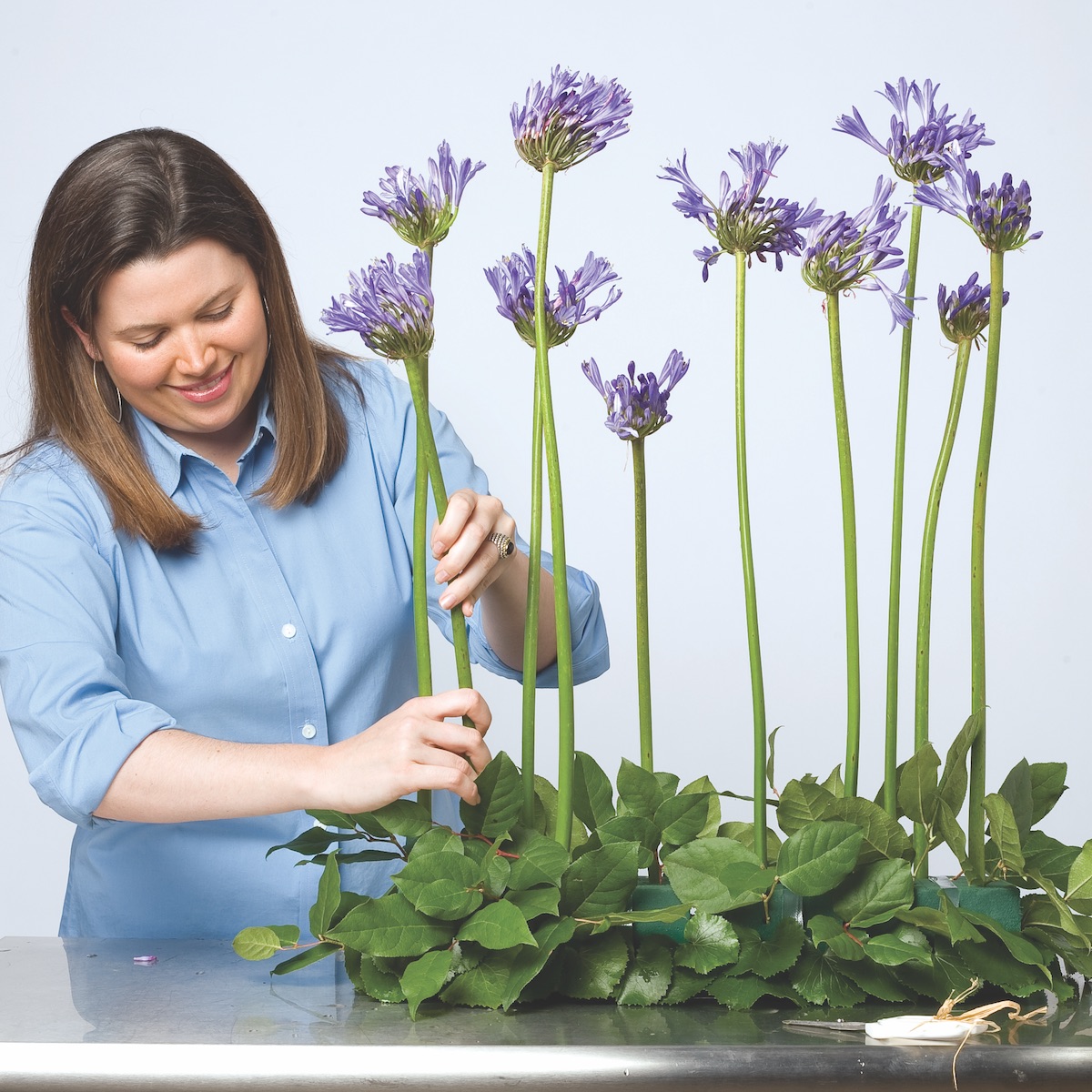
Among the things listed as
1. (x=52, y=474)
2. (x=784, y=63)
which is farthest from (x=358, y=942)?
(x=784, y=63)

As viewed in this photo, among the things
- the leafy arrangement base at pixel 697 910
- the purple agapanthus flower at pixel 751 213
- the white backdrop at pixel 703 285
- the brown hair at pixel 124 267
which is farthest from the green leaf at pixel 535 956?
the white backdrop at pixel 703 285

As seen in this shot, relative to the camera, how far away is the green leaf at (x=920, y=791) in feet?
2.33

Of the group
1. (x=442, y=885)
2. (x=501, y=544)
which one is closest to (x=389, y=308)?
(x=501, y=544)

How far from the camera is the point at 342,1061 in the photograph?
62 centimetres

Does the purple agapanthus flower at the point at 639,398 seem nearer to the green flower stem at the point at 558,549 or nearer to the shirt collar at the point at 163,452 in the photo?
the green flower stem at the point at 558,549

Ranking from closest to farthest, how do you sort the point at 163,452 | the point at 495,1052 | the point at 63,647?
the point at 495,1052 → the point at 63,647 → the point at 163,452

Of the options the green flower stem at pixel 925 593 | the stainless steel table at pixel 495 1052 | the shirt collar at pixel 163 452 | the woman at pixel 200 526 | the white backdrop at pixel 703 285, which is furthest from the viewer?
the white backdrop at pixel 703 285

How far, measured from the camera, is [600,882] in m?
0.68

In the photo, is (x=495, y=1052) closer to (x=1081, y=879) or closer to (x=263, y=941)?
(x=263, y=941)

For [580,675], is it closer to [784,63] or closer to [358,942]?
[358,942]

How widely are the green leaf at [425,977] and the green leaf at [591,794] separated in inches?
4.7

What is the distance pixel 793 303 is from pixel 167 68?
0.98m

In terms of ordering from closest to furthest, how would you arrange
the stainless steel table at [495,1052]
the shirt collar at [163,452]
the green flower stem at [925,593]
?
the stainless steel table at [495,1052] → the green flower stem at [925,593] → the shirt collar at [163,452]

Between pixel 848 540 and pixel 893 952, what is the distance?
0.68ft
